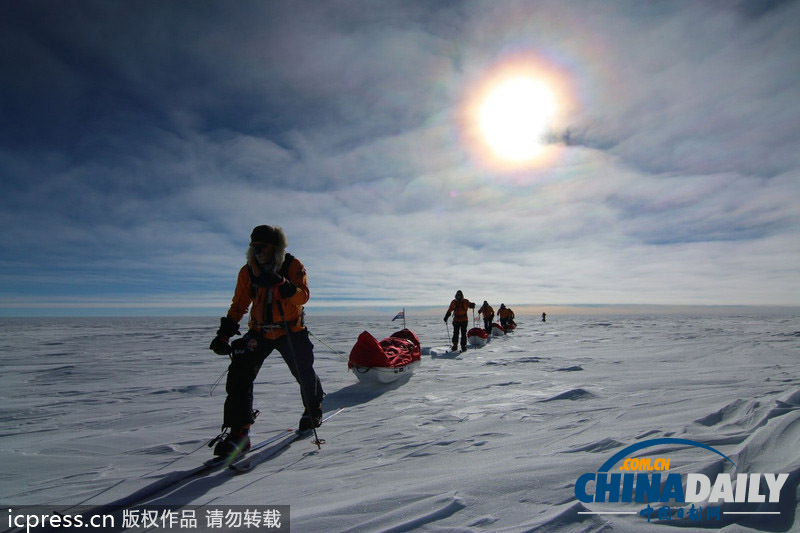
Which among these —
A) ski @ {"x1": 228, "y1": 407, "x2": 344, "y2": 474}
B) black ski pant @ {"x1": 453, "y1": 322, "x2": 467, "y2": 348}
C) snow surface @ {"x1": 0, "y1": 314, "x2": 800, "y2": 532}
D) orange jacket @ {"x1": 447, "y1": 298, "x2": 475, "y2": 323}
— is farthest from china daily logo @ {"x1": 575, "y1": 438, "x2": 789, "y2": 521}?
orange jacket @ {"x1": 447, "y1": 298, "x2": 475, "y2": 323}

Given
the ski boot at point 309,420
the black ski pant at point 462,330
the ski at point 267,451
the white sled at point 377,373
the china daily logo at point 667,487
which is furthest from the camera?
the black ski pant at point 462,330

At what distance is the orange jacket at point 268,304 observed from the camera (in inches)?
133

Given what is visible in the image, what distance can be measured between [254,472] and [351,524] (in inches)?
53.6

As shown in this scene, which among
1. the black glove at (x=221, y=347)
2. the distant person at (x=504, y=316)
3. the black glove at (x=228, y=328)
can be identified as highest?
the black glove at (x=228, y=328)

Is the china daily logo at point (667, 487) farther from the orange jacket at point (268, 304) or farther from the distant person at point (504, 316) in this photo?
the distant person at point (504, 316)

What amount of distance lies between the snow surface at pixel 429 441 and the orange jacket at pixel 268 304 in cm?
118

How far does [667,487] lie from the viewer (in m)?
1.88

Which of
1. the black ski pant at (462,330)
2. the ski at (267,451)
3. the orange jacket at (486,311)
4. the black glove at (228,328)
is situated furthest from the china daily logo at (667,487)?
the orange jacket at (486,311)

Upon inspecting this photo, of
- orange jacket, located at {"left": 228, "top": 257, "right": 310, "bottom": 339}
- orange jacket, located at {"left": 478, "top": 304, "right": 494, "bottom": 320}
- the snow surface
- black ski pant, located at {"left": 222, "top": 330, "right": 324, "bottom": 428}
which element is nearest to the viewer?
the snow surface

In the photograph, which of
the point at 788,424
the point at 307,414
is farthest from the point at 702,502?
the point at 307,414

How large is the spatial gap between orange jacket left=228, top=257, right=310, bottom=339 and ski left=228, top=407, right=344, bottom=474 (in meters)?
1.04

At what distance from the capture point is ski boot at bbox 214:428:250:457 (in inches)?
116

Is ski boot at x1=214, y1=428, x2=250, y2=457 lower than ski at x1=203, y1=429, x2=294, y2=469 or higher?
higher

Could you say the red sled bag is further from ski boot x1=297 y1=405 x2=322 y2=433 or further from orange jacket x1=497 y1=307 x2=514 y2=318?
orange jacket x1=497 y1=307 x2=514 y2=318
